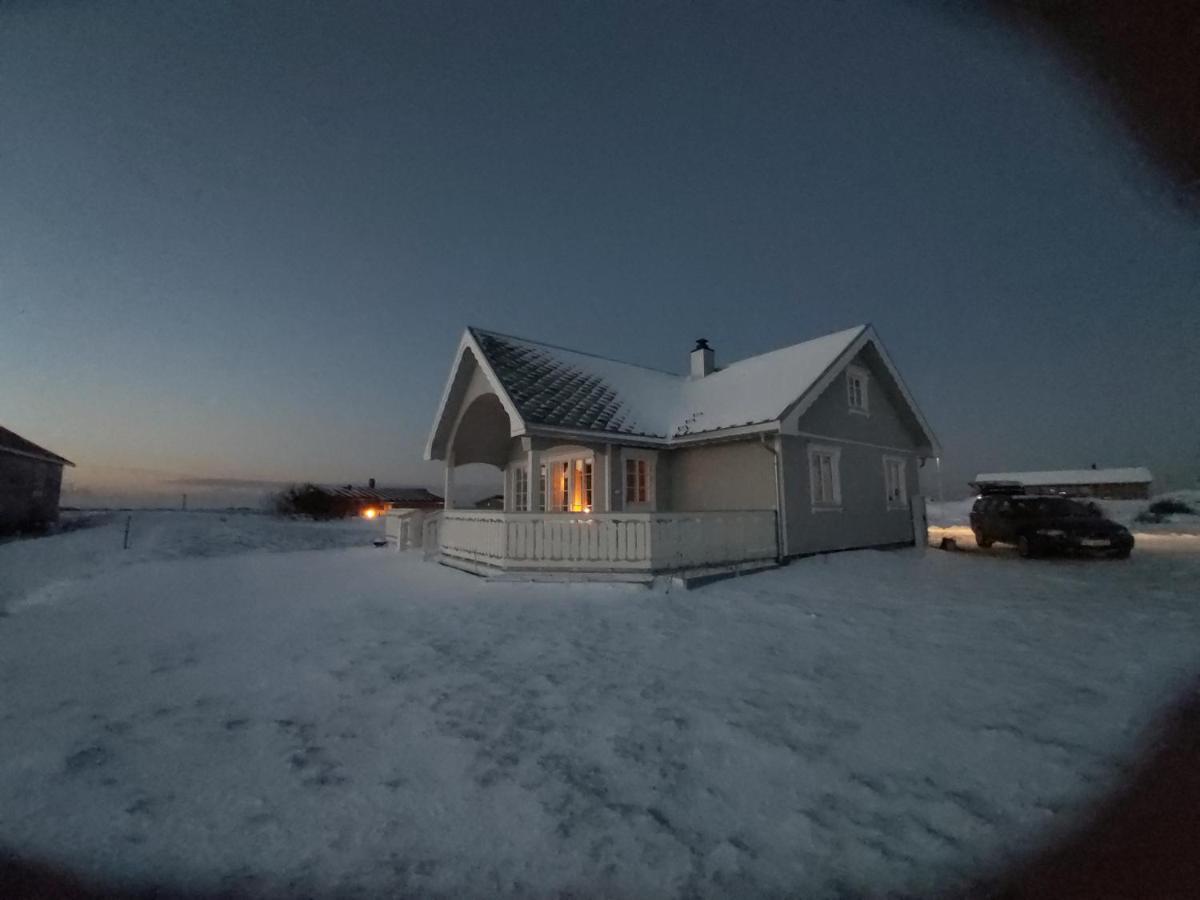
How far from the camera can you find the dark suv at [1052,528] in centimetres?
1321

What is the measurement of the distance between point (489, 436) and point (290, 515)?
34.0 metres

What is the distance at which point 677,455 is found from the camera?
47.8 feet

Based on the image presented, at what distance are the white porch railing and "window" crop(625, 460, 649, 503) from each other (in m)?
3.43

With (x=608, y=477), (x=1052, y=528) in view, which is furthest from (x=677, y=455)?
(x=1052, y=528)

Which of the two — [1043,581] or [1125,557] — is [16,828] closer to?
[1043,581]

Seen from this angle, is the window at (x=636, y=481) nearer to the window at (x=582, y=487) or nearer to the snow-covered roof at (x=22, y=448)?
the window at (x=582, y=487)

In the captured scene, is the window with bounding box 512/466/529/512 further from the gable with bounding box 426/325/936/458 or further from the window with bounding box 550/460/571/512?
the gable with bounding box 426/325/936/458

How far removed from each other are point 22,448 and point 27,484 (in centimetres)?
180

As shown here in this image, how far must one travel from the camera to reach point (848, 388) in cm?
1447

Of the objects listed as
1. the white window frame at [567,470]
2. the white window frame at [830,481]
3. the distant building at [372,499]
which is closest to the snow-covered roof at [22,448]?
the distant building at [372,499]

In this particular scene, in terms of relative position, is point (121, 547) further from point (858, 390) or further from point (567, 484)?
point (858, 390)

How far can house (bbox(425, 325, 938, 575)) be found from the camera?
975cm

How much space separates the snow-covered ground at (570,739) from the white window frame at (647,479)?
18.6 ft

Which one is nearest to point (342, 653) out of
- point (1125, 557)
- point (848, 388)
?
point (848, 388)
